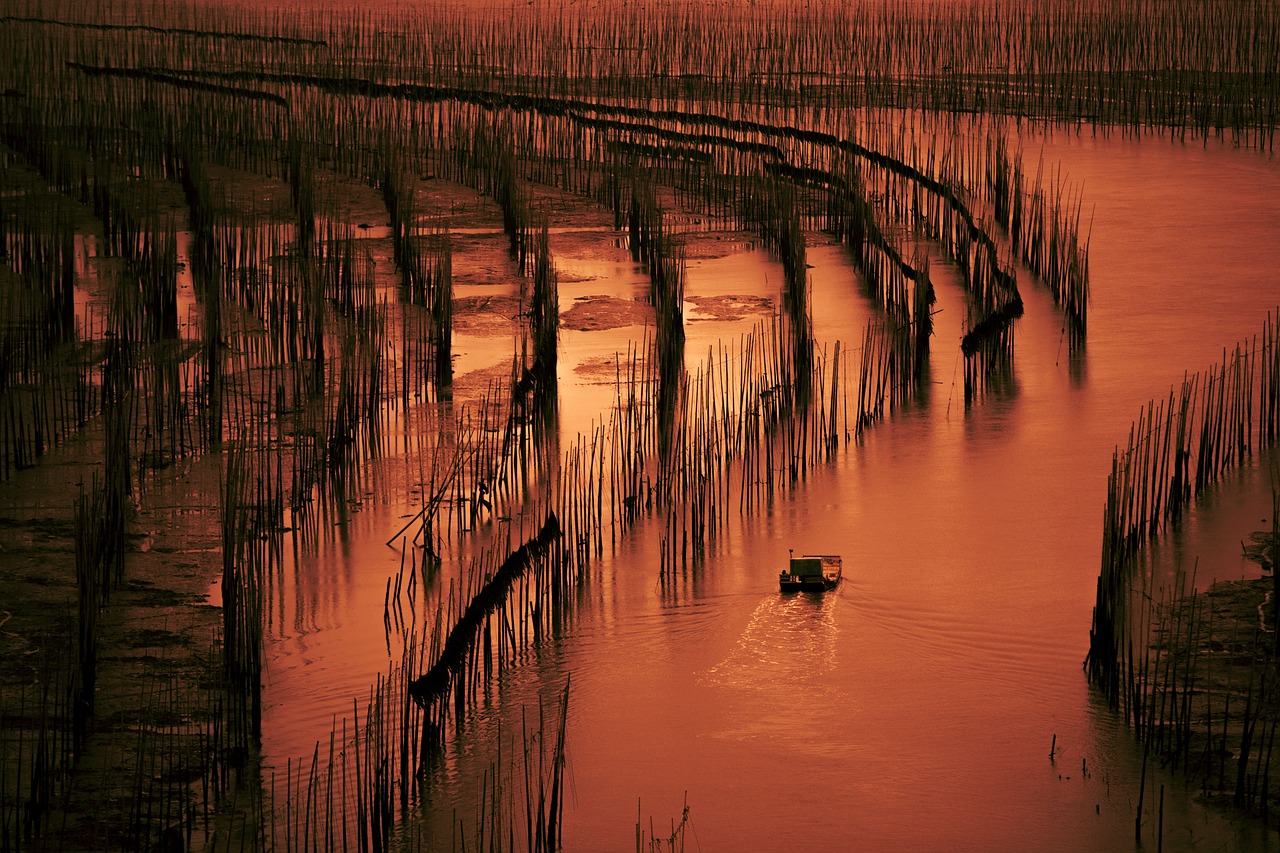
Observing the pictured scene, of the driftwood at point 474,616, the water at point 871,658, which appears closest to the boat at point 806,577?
the water at point 871,658

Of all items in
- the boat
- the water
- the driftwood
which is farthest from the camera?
the boat

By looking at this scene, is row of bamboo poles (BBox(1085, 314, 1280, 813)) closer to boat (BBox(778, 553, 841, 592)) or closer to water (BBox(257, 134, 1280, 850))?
water (BBox(257, 134, 1280, 850))

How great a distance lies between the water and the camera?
3164 mm

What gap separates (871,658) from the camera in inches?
152

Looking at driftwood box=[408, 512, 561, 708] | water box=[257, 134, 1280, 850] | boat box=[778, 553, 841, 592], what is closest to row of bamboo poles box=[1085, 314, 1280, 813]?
water box=[257, 134, 1280, 850]

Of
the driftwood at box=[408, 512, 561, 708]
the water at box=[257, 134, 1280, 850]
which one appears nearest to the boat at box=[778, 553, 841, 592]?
the water at box=[257, 134, 1280, 850]

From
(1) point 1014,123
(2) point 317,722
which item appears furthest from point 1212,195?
(2) point 317,722

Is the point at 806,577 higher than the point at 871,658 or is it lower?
higher

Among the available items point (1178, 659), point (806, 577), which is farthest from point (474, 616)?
point (1178, 659)

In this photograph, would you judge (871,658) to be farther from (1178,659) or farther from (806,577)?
(1178,659)

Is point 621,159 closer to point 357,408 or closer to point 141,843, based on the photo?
point 357,408

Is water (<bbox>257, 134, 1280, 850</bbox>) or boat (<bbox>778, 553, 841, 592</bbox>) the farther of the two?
boat (<bbox>778, 553, 841, 592</bbox>)

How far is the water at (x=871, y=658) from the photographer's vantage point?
3.16 meters

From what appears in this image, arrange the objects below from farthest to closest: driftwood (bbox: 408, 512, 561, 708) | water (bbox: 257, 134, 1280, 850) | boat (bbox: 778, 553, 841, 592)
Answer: boat (bbox: 778, 553, 841, 592) < driftwood (bbox: 408, 512, 561, 708) < water (bbox: 257, 134, 1280, 850)
